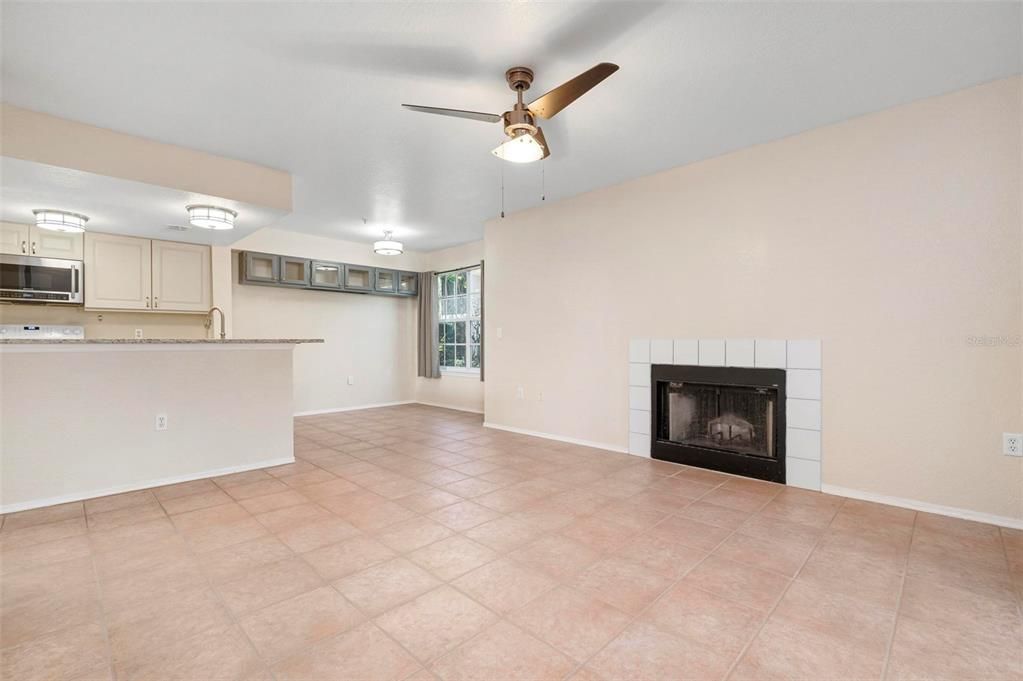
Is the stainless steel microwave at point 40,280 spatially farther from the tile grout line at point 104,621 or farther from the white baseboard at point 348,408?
the tile grout line at point 104,621

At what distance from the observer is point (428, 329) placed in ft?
23.7

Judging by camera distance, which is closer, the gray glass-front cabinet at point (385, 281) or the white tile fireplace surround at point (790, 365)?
the white tile fireplace surround at point (790, 365)

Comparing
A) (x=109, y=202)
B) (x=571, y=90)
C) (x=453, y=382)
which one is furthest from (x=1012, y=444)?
(x=109, y=202)

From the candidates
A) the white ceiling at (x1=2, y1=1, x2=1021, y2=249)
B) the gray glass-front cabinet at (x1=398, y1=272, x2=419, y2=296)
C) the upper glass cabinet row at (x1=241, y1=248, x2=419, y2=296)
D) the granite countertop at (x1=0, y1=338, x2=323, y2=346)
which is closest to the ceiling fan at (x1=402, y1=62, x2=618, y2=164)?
the white ceiling at (x1=2, y1=1, x2=1021, y2=249)

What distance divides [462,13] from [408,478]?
116 inches

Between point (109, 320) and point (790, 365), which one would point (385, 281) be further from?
point (790, 365)

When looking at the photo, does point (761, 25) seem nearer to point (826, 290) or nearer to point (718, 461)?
point (826, 290)

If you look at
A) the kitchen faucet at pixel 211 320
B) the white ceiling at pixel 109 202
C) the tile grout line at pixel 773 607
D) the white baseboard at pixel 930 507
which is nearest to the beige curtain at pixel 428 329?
the kitchen faucet at pixel 211 320

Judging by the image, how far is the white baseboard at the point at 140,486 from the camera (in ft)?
9.41

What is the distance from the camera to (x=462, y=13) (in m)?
2.02

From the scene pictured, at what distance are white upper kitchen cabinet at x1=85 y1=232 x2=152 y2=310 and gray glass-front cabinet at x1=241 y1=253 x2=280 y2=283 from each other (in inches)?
38.1

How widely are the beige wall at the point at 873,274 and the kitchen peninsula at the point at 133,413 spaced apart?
3100mm

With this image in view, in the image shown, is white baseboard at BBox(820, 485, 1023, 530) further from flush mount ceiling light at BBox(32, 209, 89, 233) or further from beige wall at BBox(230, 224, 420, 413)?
flush mount ceiling light at BBox(32, 209, 89, 233)

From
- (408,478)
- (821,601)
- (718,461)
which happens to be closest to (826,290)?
(718,461)
